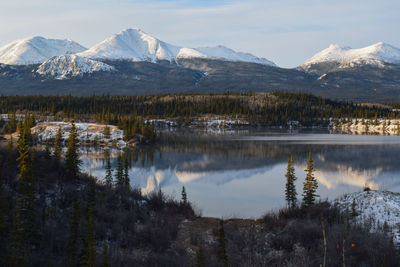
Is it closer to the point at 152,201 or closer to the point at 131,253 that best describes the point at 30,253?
the point at 131,253

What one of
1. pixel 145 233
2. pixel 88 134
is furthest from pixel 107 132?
pixel 145 233

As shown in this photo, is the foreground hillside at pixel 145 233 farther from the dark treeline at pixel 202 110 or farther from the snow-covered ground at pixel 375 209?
the dark treeline at pixel 202 110

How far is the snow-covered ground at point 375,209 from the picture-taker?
17.7 metres

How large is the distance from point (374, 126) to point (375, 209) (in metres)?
139

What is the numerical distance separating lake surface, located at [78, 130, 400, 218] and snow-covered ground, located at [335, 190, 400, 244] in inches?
231

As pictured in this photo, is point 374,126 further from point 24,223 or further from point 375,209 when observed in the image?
point 24,223

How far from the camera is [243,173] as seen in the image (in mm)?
44594

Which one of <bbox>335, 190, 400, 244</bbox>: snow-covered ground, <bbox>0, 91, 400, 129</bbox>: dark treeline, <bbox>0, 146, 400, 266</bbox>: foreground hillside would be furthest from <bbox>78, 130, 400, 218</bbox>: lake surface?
<bbox>0, 91, 400, 129</bbox>: dark treeline

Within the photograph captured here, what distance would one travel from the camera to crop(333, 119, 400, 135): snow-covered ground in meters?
136

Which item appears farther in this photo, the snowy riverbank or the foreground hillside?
the snowy riverbank

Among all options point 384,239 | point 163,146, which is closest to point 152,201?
point 384,239

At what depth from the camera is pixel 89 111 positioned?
164m

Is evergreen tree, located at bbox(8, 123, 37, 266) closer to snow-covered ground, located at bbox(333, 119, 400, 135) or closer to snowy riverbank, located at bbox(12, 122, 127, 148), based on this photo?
snowy riverbank, located at bbox(12, 122, 127, 148)

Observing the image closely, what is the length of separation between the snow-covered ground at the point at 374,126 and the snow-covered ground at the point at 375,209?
11733 centimetres
